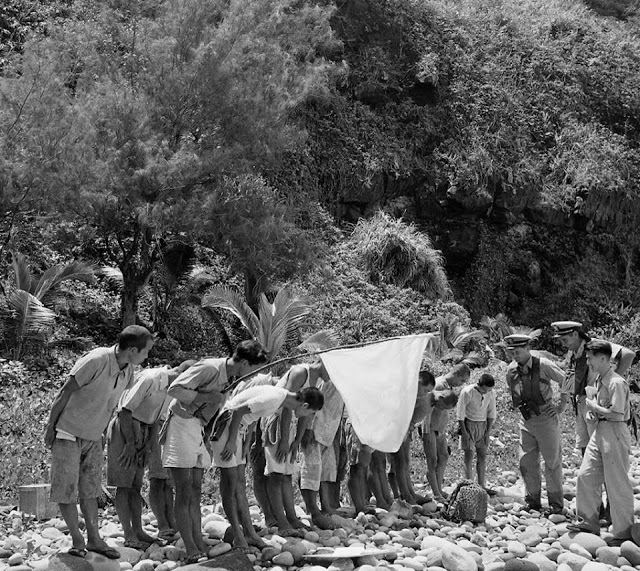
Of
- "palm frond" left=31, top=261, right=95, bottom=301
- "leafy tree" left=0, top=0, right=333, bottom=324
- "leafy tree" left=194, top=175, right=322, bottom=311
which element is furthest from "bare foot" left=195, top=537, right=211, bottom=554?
"leafy tree" left=194, top=175, right=322, bottom=311

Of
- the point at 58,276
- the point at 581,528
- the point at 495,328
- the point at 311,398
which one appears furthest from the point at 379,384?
the point at 495,328

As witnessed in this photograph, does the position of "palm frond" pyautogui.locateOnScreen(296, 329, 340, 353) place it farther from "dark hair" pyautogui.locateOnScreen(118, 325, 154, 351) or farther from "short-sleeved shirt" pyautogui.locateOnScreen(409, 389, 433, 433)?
"dark hair" pyautogui.locateOnScreen(118, 325, 154, 351)

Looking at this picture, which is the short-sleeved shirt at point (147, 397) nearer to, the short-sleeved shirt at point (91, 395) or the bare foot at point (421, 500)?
the short-sleeved shirt at point (91, 395)

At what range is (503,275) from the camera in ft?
70.0

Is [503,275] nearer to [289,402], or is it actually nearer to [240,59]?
[240,59]

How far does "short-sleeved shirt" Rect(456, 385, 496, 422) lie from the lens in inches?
368

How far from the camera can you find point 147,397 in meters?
6.64

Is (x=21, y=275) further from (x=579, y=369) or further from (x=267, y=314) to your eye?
(x=579, y=369)

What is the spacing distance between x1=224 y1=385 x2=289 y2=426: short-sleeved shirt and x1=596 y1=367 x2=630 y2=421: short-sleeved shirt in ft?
9.83

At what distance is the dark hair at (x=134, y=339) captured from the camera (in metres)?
5.73

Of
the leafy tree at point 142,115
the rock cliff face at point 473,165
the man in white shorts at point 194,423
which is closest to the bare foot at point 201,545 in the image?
the man in white shorts at point 194,423

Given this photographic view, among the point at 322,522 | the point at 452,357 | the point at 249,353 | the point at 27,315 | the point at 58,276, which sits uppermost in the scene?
the point at 249,353

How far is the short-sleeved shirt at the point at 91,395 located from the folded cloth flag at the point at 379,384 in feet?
6.06

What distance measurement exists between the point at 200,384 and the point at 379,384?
1.64m
